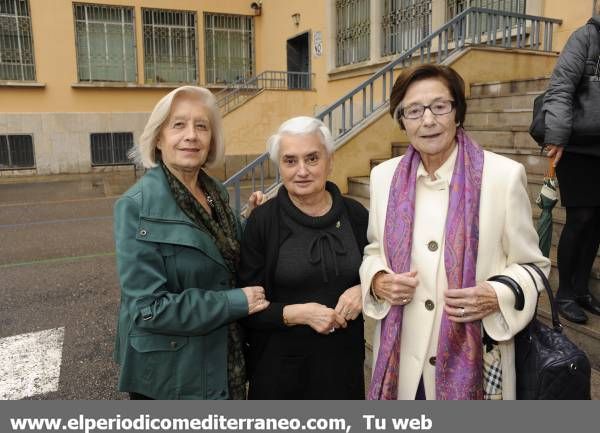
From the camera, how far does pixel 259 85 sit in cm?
1588

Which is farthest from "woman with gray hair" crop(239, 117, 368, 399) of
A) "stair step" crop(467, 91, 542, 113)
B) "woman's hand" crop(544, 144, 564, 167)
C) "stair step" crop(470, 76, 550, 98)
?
"stair step" crop(470, 76, 550, 98)

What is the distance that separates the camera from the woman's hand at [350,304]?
1.80 m

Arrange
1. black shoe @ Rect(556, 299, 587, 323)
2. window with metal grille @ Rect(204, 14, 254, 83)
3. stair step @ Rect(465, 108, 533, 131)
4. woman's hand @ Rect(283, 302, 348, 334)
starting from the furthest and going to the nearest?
window with metal grille @ Rect(204, 14, 254, 83) < stair step @ Rect(465, 108, 533, 131) < black shoe @ Rect(556, 299, 587, 323) < woman's hand @ Rect(283, 302, 348, 334)

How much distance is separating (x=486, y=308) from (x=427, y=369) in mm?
319

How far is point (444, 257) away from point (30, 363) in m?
2.97

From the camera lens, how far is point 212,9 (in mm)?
15156

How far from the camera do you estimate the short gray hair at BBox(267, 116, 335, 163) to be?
1824 millimetres

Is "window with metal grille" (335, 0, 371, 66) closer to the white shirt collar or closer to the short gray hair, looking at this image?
the short gray hair

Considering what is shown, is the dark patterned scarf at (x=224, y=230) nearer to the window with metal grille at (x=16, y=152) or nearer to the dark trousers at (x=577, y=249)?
Result: the dark trousers at (x=577, y=249)

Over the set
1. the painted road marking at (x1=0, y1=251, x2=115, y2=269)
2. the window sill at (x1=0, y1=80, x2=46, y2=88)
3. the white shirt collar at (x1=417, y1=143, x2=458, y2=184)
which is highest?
the window sill at (x1=0, y1=80, x2=46, y2=88)

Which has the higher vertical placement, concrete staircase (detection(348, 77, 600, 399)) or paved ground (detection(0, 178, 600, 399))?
concrete staircase (detection(348, 77, 600, 399))

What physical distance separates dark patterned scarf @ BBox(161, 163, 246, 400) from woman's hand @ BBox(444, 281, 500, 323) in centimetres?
79

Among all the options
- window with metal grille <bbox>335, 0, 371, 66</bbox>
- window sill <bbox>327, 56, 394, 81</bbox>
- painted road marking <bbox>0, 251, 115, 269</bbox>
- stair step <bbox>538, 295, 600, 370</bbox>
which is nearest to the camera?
stair step <bbox>538, 295, 600, 370</bbox>

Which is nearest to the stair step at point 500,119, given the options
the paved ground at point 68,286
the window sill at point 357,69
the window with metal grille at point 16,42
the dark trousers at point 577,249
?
the dark trousers at point 577,249
